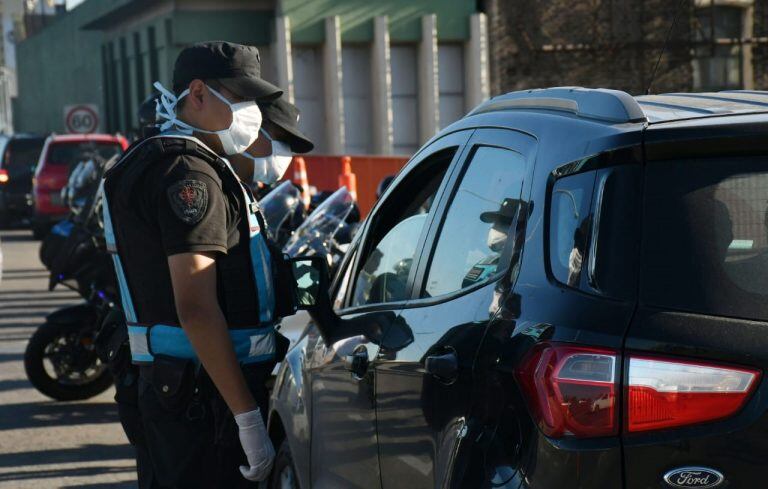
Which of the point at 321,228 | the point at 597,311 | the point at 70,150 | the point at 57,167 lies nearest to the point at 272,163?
the point at 597,311

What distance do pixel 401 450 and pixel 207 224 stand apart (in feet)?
2.58

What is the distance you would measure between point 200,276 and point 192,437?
0.53 meters

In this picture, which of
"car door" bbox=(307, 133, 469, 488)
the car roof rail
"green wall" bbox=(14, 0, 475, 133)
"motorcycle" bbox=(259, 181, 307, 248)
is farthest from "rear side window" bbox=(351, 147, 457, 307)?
"green wall" bbox=(14, 0, 475, 133)

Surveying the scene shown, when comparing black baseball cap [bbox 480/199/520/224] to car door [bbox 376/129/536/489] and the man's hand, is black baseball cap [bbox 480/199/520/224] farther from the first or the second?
the man's hand

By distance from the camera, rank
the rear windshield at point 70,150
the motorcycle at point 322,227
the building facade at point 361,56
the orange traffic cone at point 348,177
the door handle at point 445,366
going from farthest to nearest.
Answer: the building facade at point 361,56 < the rear windshield at point 70,150 < the orange traffic cone at point 348,177 < the motorcycle at point 322,227 < the door handle at point 445,366

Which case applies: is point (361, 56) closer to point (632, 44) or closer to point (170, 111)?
point (632, 44)

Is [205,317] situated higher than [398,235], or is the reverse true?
[398,235]

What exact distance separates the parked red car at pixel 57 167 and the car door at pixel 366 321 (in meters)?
19.0

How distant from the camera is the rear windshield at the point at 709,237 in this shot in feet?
7.63

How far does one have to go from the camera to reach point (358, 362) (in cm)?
342

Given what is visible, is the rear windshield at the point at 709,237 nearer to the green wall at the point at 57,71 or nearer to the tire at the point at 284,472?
the tire at the point at 284,472

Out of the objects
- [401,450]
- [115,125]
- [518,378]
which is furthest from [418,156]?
[115,125]

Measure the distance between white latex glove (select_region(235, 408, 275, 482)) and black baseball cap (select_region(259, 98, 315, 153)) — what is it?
0.94 metres

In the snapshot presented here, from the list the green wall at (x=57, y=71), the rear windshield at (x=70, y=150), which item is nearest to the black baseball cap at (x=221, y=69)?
the rear windshield at (x=70, y=150)
